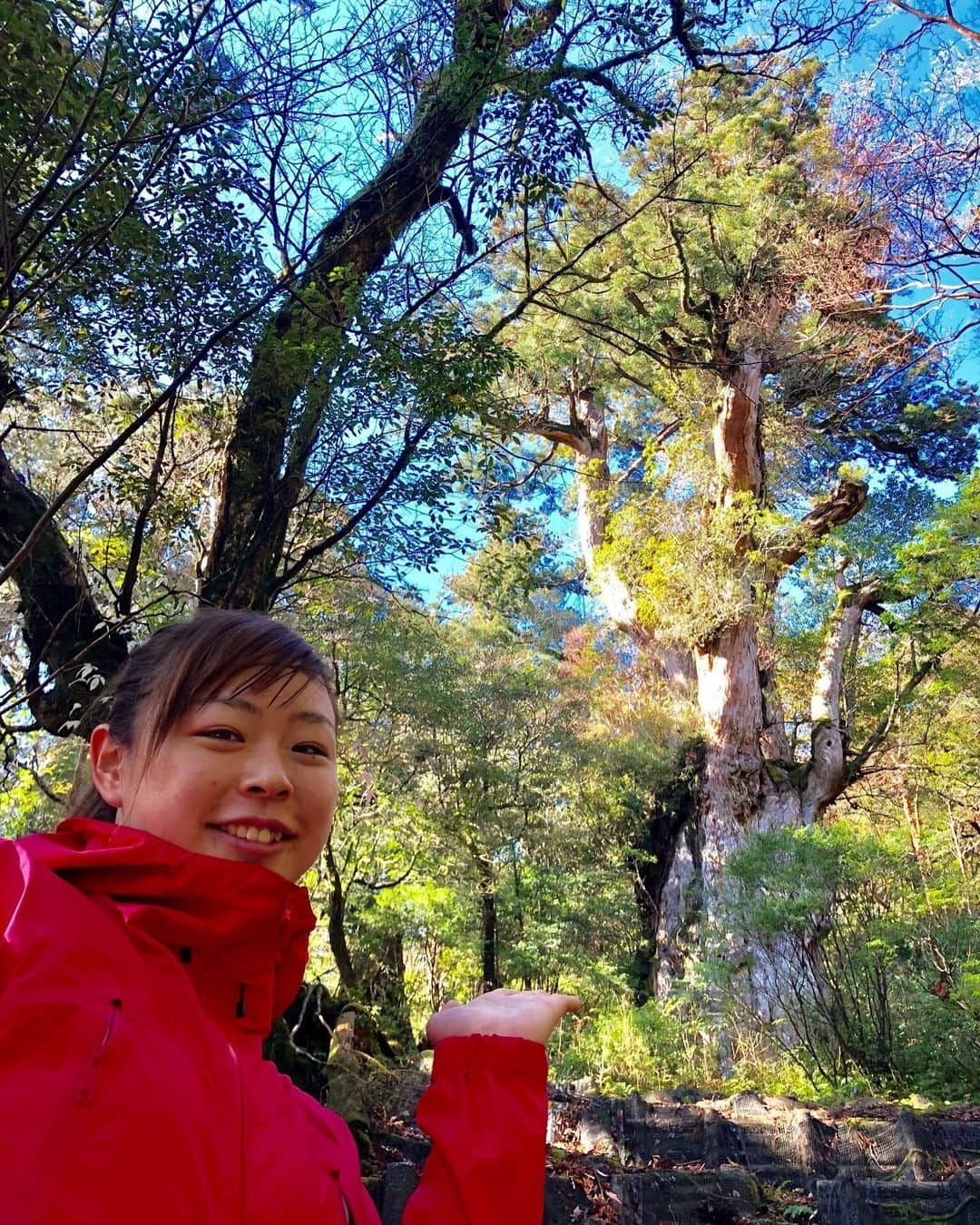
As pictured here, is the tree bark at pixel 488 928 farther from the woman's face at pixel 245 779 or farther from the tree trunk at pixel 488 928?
the woman's face at pixel 245 779

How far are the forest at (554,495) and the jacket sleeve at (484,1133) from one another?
165 cm

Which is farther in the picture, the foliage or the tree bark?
the tree bark

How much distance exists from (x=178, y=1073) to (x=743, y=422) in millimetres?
11544

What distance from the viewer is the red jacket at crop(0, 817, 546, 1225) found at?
0.67 meters

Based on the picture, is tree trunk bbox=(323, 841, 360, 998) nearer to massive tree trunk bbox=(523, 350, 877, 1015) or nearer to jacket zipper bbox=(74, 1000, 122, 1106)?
massive tree trunk bbox=(523, 350, 877, 1015)

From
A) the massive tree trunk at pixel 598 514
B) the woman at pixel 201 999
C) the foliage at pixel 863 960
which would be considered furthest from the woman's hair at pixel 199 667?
the massive tree trunk at pixel 598 514

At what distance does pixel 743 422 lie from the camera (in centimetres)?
1134

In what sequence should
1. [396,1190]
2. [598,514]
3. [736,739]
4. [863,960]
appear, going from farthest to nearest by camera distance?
[598,514]
[736,739]
[863,960]
[396,1190]

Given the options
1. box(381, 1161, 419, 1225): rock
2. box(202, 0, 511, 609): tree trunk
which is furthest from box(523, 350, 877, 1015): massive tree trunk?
box(381, 1161, 419, 1225): rock

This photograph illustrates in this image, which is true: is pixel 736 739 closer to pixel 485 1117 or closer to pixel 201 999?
pixel 485 1117

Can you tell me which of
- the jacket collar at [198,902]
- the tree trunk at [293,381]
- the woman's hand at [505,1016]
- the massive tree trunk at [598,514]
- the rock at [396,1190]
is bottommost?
the rock at [396,1190]

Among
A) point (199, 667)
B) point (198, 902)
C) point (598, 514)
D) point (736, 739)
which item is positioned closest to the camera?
point (198, 902)

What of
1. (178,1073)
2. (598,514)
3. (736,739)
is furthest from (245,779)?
(598,514)

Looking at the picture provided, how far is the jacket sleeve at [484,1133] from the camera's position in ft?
2.80
